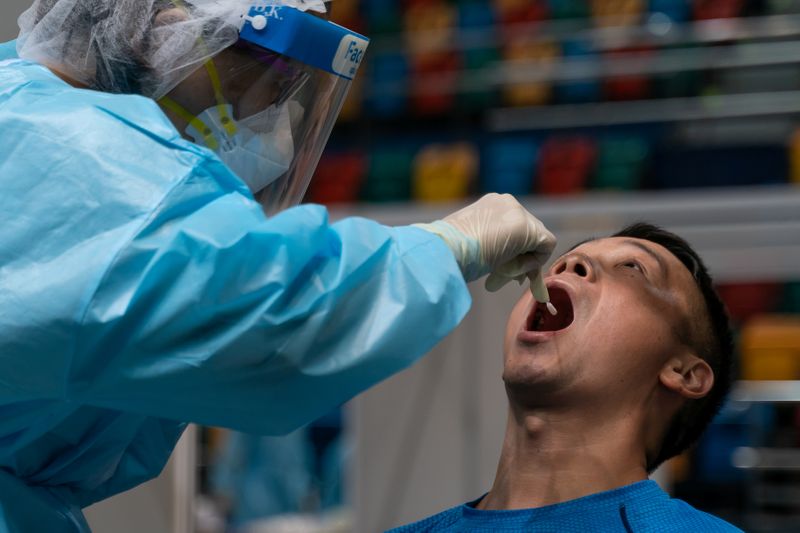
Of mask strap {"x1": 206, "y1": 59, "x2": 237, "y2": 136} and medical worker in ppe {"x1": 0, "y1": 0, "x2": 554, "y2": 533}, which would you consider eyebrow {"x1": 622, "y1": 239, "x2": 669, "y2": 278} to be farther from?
mask strap {"x1": 206, "y1": 59, "x2": 237, "y2": 136}

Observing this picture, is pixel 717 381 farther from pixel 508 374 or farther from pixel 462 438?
pixel 462 438

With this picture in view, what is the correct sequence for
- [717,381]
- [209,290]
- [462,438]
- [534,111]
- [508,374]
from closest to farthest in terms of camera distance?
[209,290]
[508,374]
[717,381]
[462,438]
[534,111]

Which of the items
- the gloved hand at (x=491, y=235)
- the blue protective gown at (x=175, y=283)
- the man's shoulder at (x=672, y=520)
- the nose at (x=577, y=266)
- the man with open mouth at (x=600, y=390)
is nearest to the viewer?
the blue protective gown at (x=175, y=283)

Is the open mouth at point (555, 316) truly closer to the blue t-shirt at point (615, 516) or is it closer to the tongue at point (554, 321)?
the tongue at point (554, 321)

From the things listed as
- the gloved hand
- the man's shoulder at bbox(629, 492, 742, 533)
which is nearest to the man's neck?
the man's shoulder at bbox(629, 492, 742, 533)

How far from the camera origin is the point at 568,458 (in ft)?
5.55

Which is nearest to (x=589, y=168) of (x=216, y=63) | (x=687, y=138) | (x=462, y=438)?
(x=687, y=138)

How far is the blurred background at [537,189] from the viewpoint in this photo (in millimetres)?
3213

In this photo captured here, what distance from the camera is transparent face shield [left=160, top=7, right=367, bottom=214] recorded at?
1376mm

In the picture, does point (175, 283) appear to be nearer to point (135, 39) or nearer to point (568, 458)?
point (135, 39)

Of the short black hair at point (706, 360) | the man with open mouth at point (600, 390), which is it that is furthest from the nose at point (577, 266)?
the short black hair at point (706, 360)

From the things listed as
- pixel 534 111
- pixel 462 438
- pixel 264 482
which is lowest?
pixel 264 482

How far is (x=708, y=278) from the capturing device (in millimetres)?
1831

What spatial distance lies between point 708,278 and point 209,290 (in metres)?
0.99
